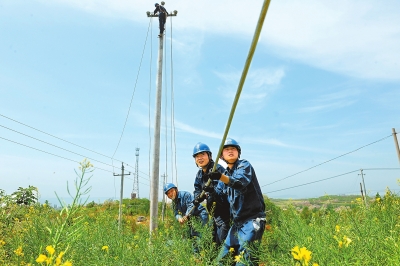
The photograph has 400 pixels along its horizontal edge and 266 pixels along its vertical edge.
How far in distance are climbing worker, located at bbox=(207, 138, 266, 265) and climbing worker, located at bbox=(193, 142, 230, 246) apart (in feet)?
1.90

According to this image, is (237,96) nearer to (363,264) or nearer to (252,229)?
(363,264)

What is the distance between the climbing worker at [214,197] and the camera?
14.3ft

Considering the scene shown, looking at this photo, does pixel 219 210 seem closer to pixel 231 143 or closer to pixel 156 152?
pixel 231 143

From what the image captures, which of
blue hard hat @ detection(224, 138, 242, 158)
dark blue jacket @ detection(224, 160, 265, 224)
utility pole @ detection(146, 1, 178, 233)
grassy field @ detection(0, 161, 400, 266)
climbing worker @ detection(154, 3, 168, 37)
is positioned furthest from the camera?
climbing worker @ detection(154, 3, 168, 37)

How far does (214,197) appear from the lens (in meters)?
4.38

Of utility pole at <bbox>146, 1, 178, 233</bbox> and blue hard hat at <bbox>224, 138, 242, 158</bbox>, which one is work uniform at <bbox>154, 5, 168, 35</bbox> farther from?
blue hard hat at <bbox>224, 138, 242, 158</bbox>

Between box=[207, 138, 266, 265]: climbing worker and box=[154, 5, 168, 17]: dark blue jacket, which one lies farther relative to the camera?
box=[154, 5, 168, 17]: dark blue jacket

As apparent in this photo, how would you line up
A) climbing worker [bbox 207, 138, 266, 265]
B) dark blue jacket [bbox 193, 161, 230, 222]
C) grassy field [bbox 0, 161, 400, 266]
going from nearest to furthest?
grassy field [bbox 0, 161, 400, 266]
climbing worker [bbox 207, 138, 266, 265]
dark blue jacket [bbox 193, 161, 230, 222]

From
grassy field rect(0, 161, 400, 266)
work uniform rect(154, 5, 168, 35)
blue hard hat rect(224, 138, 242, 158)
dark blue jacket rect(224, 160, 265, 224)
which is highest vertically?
work uniform rect(154, 5, 168, 35)

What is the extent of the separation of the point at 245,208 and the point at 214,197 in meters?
0.95

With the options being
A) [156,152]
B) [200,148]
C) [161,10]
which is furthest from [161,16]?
[200,148]

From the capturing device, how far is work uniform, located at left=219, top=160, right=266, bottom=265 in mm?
3260

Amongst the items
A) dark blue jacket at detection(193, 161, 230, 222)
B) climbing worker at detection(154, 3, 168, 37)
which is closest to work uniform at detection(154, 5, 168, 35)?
climbing worker at detection(154, 3, 168, 37)

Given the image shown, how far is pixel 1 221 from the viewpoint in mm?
4965
